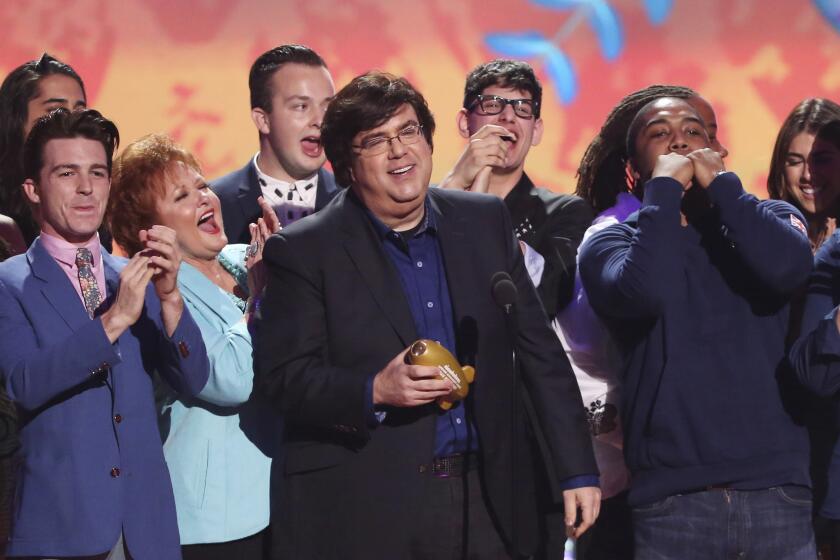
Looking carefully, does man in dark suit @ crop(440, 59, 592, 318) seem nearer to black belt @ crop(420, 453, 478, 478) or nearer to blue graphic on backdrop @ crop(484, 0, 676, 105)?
black belt @ crop(420, 453, 478, 478)

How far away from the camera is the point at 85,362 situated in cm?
278

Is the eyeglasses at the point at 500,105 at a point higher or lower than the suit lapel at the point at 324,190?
higher

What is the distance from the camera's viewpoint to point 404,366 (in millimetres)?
2639


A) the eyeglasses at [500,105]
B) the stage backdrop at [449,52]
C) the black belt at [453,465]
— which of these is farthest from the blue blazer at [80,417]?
the stage backdrop at [449,52]

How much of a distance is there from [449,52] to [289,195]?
1462 millimetres

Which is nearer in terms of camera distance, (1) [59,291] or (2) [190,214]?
(1) [59,291]

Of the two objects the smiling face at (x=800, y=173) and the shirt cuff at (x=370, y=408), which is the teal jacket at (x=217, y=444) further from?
the smiling face at (x=800, y=173)

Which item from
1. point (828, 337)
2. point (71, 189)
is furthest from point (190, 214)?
point (828, 337)

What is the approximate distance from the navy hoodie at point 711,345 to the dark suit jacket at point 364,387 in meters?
0.23

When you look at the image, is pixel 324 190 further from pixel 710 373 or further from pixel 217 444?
pixel 710 373

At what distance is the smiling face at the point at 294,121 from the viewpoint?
167 inches

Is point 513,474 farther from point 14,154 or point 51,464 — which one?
point 14,154

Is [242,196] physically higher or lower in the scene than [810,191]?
higher

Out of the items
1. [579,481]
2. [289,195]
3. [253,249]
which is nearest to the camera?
[579,481]
